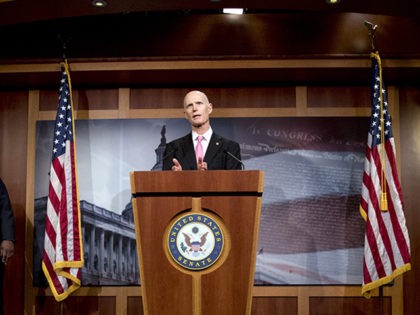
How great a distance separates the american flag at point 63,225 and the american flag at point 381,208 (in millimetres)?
2289

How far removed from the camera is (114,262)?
514 cm

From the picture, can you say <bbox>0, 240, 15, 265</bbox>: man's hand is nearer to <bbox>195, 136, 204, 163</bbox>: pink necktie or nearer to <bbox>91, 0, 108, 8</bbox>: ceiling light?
<bbox>195, 136, 204, 163</bbox>: pink necktie

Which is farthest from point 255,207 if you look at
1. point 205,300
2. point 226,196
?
point 205,300

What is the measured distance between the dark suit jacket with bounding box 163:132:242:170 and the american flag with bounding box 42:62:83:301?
1290 mm

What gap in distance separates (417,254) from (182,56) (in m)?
2.61

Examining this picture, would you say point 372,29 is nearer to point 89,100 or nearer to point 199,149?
point 199,149

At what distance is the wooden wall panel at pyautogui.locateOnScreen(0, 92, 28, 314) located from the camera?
5.21m

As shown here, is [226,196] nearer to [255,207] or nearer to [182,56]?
[255,207]

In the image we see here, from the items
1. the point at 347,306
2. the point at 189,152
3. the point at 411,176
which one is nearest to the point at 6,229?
the point at 189,152

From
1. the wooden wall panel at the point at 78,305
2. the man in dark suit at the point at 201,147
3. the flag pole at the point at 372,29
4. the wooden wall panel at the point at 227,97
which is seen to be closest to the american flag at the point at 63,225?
the wooden wall panel at the point at 78,305

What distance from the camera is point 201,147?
152 inches

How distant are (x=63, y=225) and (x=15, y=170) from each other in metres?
0.95

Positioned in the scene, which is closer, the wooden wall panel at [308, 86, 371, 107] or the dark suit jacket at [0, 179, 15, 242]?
the dark suit jacket at [0, 179, 15, 242]

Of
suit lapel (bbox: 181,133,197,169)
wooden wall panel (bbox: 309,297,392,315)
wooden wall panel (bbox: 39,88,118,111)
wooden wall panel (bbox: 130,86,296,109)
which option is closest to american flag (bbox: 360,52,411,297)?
wooden wall panel (bbox: 309,297,392,315)
